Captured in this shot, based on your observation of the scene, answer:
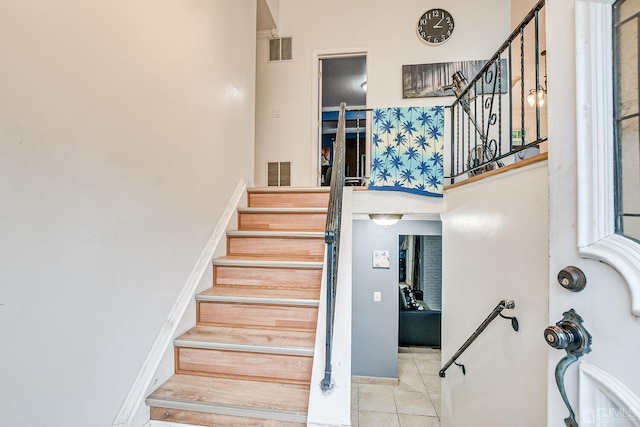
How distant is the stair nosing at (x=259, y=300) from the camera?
1745 millimetres

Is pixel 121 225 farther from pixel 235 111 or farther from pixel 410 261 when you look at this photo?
pixel 410 261

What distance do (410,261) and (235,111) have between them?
15.9 feet

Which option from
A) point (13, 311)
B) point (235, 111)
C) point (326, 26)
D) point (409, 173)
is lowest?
point (13, 311)

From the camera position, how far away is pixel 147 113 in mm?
1463

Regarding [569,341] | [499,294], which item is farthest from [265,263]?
[569,341]

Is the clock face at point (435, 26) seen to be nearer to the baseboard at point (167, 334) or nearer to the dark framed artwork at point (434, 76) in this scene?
the dark framed artwork at point (434, 76)

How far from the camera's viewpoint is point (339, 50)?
3920 mm

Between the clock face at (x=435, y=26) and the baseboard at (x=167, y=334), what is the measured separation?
3.46m

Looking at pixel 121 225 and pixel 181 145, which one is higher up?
pixel 181 145

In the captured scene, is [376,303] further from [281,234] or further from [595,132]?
[595,132]

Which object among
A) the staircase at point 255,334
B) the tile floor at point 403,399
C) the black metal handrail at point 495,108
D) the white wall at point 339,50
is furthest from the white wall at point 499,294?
the white wall at point 339,50

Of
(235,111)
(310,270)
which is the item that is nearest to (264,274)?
(310,270)

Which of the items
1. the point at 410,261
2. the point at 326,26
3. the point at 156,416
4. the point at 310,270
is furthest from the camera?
the point at 410,261

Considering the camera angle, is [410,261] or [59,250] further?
[410,261]
